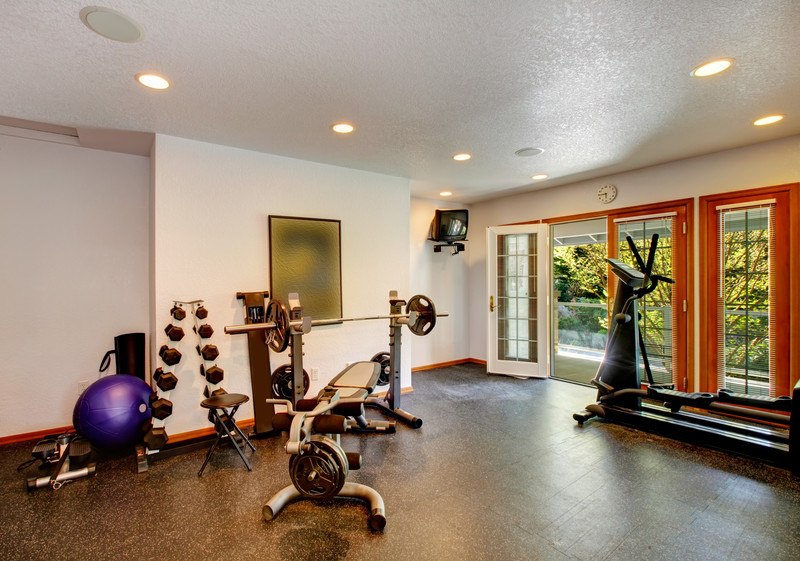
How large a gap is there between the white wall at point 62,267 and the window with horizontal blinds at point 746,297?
582 centimetres


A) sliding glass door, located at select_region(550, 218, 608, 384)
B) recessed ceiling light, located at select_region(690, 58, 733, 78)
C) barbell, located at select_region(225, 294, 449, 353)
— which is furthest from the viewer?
sliding glass door, located at select_region(550, 218, 608, 384)

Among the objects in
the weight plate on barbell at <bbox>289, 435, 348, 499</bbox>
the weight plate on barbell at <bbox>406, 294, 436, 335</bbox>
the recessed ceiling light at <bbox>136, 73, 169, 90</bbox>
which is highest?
the recessed ceiling light at <bbox>136, 73, 169, 90</bbox>

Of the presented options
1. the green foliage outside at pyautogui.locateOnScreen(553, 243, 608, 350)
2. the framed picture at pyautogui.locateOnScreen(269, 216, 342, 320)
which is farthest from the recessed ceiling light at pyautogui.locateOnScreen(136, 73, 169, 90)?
the green foliage outside at pyautogui.locateOnScreen(553, 243, 608, 350)

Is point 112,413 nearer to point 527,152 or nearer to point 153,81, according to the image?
point 153,81

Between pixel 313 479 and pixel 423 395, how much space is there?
2.58 meters

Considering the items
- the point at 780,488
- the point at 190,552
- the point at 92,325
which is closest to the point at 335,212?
the point at 92,325

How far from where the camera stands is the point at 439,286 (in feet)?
19.3

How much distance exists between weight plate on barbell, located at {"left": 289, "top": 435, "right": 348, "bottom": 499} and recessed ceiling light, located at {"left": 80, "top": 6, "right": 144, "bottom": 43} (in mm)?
2235

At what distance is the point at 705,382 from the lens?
12.5ft

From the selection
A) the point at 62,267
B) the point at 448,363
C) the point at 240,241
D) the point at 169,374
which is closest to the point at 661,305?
the point at 448,363

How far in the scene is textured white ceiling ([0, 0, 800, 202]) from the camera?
67.9 inches

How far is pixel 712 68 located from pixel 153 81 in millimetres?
3355

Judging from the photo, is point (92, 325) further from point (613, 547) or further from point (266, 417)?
point (613, 547)

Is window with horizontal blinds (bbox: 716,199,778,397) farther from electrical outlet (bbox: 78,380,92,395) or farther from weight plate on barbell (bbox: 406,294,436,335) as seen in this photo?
electrical outlet (bbox: 78,380,92,395)
